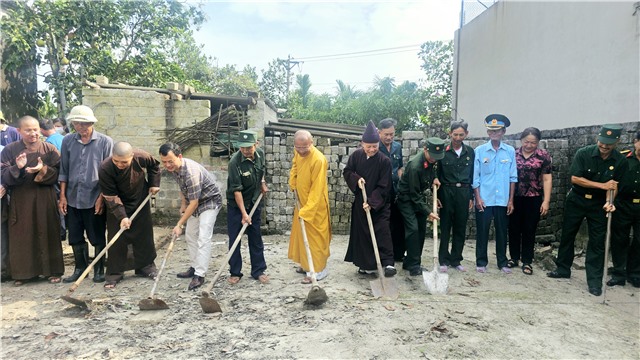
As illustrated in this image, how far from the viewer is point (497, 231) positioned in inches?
200

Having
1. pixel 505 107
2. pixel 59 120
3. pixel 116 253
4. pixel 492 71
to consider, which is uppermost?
pixel 492 71

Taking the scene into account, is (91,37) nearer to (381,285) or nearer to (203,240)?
(203,240)

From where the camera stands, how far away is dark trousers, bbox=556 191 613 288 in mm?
4336

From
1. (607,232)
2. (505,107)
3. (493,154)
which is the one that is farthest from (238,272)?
(505,107)

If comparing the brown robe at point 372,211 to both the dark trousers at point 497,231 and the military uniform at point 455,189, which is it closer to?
the military uniform at point 455,189

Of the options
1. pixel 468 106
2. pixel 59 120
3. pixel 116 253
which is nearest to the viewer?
pixel 116 253

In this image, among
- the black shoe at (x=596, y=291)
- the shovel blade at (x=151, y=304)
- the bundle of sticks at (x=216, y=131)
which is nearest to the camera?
the shovel blade at (x=151, y=304)

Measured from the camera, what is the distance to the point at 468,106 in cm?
1270

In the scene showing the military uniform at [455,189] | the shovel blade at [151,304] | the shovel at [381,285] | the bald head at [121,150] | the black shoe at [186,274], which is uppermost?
the bald head at [121,150]

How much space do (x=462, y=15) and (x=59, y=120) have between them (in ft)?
40.8

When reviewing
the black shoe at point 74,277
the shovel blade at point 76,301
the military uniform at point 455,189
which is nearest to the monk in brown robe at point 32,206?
the black shoe at point 74,277

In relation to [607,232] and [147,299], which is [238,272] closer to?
[147,299]

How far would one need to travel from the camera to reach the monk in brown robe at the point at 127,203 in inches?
170

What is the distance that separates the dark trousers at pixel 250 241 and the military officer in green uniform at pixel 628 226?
4.22 m
